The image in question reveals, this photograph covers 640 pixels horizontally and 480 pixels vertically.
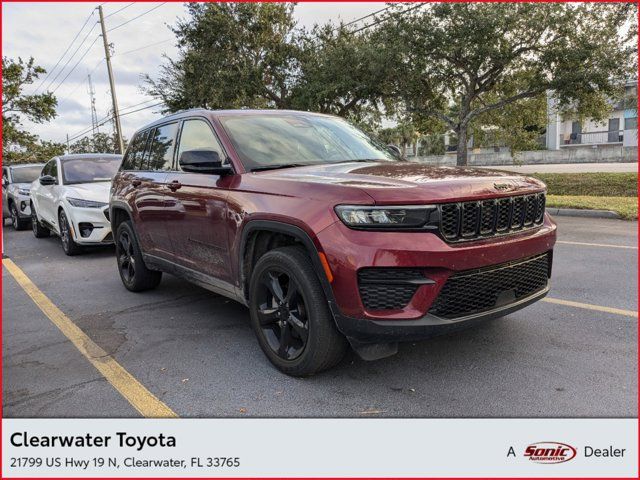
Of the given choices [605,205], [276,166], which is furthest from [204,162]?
[605,205]

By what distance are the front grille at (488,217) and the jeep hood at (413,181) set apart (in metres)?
0.05

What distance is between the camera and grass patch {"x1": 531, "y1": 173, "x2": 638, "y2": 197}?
1578cm

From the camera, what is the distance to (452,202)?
2.78 meters

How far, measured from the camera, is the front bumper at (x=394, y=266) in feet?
8.82

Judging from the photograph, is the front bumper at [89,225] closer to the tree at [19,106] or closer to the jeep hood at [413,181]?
the jeep hood at [413,181]

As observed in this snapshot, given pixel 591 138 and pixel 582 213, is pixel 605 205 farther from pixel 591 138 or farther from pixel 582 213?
pixel 591 138

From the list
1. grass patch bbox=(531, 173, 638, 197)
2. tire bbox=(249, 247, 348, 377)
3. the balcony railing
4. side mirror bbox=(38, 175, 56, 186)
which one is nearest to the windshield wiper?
tire bbox=(249, 247, 348, 377)

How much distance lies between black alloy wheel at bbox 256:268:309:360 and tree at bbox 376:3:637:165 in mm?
16564

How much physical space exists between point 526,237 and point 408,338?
3.48 ft

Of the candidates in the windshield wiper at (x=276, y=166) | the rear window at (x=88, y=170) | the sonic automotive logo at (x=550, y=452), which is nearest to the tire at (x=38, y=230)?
the rear window at (x=88, y=170)

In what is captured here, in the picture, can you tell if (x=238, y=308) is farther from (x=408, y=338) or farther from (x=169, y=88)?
(x=169, y=88)

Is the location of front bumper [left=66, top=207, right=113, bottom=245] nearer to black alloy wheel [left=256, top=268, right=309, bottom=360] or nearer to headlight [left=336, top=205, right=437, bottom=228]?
black alloy wheel [left=256, top=268, right=309, bottom=360]

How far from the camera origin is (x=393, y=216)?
8.91 feet

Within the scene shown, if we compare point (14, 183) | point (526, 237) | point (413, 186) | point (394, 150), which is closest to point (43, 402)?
point (413, 186)
